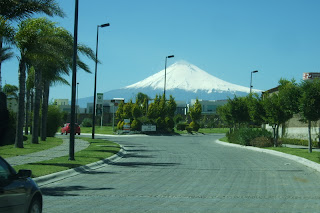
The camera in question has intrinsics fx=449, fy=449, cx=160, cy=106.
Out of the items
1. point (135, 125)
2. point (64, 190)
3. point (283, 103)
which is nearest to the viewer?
point (64, 190)

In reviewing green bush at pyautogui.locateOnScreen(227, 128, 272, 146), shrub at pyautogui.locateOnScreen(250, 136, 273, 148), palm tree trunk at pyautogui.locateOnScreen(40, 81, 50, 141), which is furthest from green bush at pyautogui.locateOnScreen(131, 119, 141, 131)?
shrub at pyautogui.locateOnScreen(250, 136, 273, 148)

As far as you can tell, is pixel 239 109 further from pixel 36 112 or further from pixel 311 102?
pixel 36 112

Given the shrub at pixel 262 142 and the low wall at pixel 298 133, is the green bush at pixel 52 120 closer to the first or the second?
the shrub at pixel 262 142

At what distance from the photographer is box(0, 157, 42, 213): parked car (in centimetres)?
583

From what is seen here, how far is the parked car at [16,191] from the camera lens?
19.1ft

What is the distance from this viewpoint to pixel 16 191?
614 centimetres

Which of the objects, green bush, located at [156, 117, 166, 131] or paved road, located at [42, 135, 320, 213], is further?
green bush, located at [156, 117, 166, 131]

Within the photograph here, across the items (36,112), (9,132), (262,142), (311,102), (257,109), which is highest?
(311,102)

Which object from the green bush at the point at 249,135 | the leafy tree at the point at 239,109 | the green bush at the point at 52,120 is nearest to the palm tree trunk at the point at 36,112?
the green bush at the point at 52,120

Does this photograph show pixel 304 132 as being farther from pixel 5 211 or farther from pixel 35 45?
pixel 5 211

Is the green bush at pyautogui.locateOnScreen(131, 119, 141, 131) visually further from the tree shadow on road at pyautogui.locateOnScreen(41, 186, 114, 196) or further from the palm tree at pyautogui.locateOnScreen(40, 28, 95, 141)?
the tree shadow on road at pyautogui.locateOnScreen(41, 186, 114, 196)

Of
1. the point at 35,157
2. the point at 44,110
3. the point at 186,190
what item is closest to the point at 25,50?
the point at 35,157

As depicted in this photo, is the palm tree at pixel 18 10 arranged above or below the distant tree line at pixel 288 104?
above

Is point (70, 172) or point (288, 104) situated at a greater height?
point (288, 104)
